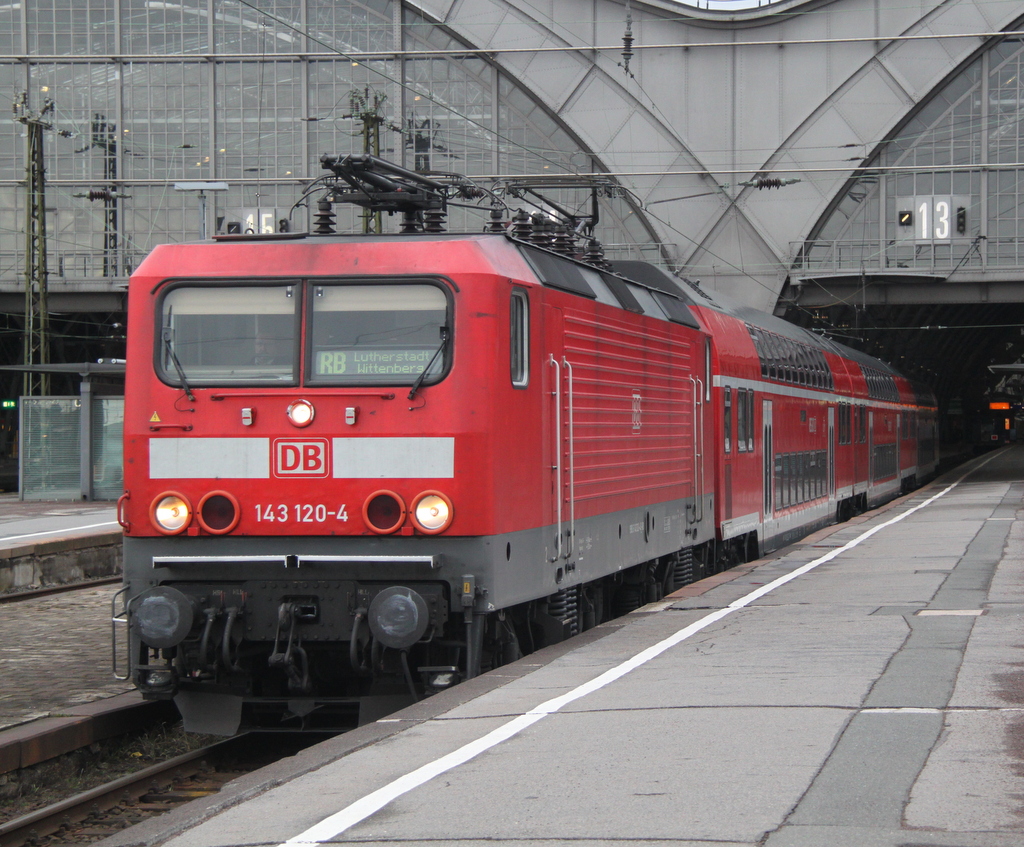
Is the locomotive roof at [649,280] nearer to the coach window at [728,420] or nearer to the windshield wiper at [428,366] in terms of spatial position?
the windshield wiper at [428,366]

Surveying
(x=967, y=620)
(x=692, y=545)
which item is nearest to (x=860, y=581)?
(x=692, y=545)

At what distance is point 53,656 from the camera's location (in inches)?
469

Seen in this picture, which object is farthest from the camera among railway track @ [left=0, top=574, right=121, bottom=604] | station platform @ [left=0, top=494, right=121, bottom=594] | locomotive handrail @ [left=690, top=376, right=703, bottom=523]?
station platform @ [left=0, top=494, right=121, bottom=594]

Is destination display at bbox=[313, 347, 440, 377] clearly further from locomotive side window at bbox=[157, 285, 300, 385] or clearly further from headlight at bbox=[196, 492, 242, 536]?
headlight at bbox=[196, 492, 242, 536]

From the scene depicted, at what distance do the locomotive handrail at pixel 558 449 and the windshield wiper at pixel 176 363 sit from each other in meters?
2.45

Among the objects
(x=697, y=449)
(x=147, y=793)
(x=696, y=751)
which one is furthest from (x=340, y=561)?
(x=697, y=449)

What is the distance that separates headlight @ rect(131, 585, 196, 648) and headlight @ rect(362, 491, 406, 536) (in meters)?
1.21

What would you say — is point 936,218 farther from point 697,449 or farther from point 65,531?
point 697,449

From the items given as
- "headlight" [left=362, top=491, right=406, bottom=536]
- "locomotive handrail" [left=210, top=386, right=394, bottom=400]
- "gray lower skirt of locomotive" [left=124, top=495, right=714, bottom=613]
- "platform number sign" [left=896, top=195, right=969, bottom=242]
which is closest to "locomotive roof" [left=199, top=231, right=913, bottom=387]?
"locomotive handrail" [left=210, top=386, right=394, bottom=400]

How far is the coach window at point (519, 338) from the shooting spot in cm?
878

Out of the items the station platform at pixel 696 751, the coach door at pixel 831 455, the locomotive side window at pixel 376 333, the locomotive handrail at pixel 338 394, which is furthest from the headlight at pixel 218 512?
the coach door at pixel 831 455

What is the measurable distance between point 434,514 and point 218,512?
4.52ft

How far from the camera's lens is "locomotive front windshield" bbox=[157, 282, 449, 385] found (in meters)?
8.48

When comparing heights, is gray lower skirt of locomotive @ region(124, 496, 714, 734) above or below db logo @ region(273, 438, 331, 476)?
below
